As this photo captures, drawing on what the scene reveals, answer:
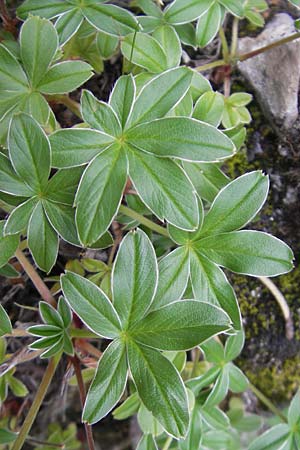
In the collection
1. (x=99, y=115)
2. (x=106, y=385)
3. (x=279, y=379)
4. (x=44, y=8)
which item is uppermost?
(x=44, y=8)

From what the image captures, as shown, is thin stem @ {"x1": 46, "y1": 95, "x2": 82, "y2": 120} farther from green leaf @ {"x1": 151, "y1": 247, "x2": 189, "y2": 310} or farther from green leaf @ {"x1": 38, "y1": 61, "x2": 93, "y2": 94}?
green leaf @ {"x1": 151, "y1": 247, "x2": 189, "y2": 310}

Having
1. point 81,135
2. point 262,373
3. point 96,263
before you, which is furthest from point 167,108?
point 262,373

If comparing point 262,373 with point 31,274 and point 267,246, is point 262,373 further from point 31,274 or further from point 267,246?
point 31,274

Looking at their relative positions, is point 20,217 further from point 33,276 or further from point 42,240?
point 33,276

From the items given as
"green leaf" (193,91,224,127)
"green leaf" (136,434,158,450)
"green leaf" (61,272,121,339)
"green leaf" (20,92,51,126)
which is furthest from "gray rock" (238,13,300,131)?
"green leaf" (136,434,158,450)

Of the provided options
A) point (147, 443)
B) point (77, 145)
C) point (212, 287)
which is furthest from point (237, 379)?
point (77, 145)
